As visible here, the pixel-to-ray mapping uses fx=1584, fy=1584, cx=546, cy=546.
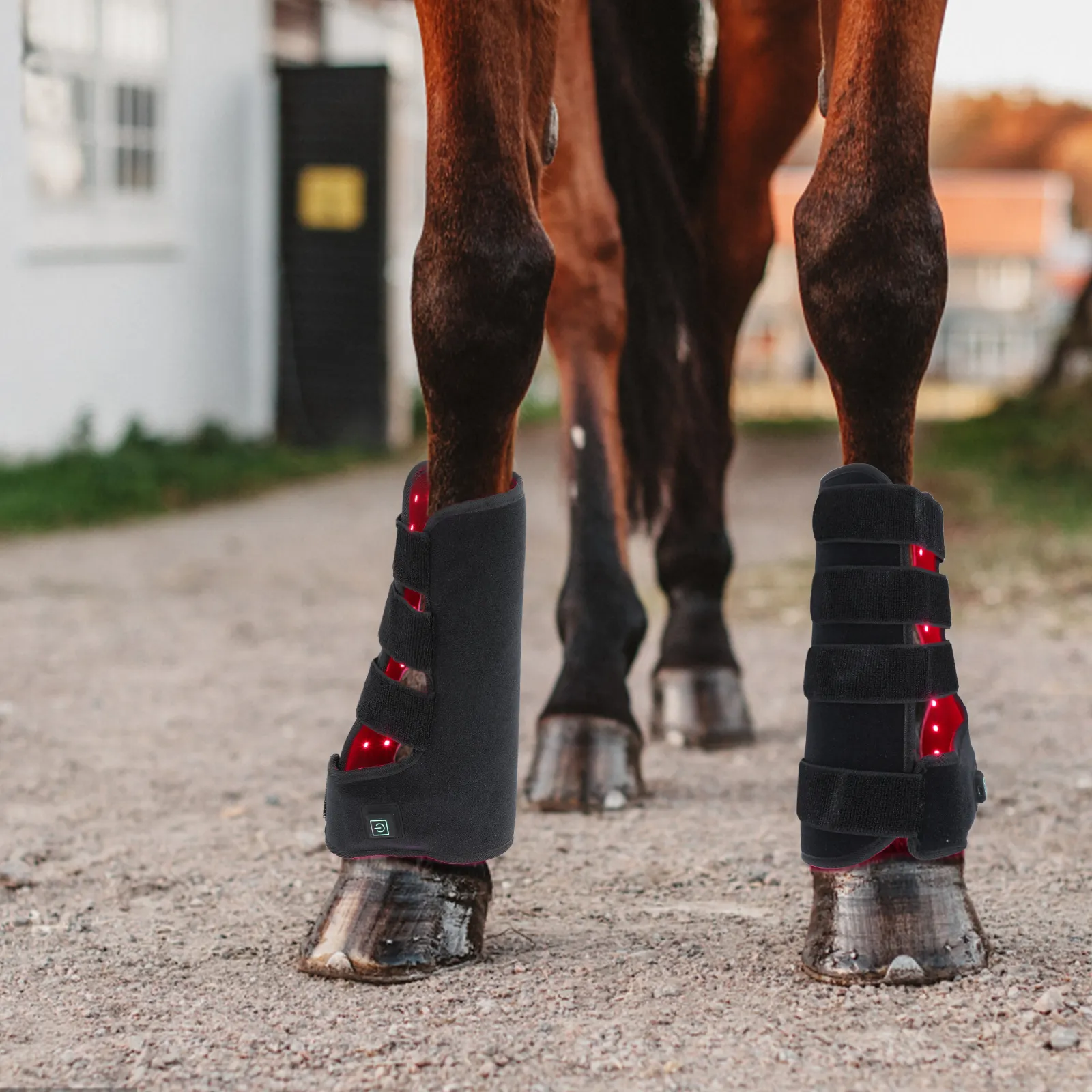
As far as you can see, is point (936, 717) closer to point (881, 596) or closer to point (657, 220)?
point (881, 596)

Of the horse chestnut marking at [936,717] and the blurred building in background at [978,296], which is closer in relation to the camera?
the horse chestnut marking at [936,717]

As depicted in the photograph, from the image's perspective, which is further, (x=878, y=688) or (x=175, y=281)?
(x=175, y=281)

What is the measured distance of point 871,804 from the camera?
1.69 metres

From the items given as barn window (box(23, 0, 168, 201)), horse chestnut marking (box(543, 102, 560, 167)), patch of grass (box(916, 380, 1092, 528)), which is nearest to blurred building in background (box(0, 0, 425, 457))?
barn window (box(23, 0, 168, 201))

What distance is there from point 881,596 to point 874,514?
9cm

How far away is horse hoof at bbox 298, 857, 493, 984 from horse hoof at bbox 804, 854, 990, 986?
0.38 meters

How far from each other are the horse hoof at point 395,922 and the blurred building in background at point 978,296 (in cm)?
1619

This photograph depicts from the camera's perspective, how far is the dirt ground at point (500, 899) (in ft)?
4.93

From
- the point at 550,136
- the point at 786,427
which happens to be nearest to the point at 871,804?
the point at 550,136

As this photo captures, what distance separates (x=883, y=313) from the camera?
1.74m

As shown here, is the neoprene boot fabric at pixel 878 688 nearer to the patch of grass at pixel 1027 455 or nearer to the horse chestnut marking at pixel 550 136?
the horse chestnut marking at pixel 550 136

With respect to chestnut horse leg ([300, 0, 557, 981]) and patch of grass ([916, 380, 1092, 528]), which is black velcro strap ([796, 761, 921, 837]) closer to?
chestnut horse leg ([300, 0, 557, 981])

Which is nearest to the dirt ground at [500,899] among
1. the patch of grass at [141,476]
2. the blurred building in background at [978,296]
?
the patch of grass at [141,476]

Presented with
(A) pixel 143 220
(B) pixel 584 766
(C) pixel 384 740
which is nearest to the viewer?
(C) pixel 384 740
